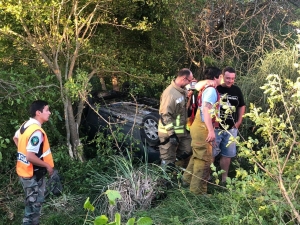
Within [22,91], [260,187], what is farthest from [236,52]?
[260,187]

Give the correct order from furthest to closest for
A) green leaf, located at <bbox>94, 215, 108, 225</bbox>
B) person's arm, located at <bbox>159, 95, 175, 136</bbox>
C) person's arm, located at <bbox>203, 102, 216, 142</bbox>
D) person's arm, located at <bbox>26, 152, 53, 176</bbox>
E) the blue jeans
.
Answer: person's arm, located at <bbox>159, 95, 175, 136</bbox> → person's arm, located at <bbox>203, 102, 216, 142</bbox> → the blue jeans → person's arm, located at <bbox>26, 152, 53, 176</bbox> → green leaf, located at <bbox>94, 215, 108, 225</bbox>

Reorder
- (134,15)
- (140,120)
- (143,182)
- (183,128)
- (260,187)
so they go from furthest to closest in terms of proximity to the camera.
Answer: (134,15)
(140,120)
(183,128)
(143,182)
(260,187)

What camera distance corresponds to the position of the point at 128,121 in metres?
6.55

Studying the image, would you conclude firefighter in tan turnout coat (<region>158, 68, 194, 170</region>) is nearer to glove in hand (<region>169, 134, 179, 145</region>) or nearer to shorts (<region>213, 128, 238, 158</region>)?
glove in hand (<region>169, 134, 179, 145</region>)

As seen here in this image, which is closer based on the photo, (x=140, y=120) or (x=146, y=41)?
(x=140, y=120)

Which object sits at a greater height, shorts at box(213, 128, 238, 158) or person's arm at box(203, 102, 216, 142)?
person's arm at box(203, 102, 216, 142)

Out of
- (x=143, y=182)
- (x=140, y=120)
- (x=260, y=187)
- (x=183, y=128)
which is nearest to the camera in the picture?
(x=260, y=187)

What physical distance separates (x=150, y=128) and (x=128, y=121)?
0.54 meters

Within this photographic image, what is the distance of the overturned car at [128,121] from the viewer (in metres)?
6.07

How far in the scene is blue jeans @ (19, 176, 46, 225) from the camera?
4.17 meters

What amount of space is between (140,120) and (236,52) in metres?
2.55

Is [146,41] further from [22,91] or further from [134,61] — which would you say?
[22,91]

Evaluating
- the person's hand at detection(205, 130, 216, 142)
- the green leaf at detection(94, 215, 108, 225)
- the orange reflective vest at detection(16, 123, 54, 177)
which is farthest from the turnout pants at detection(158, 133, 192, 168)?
the green leaf at detection(94, 215, 108, 225)

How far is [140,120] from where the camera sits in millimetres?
6461
